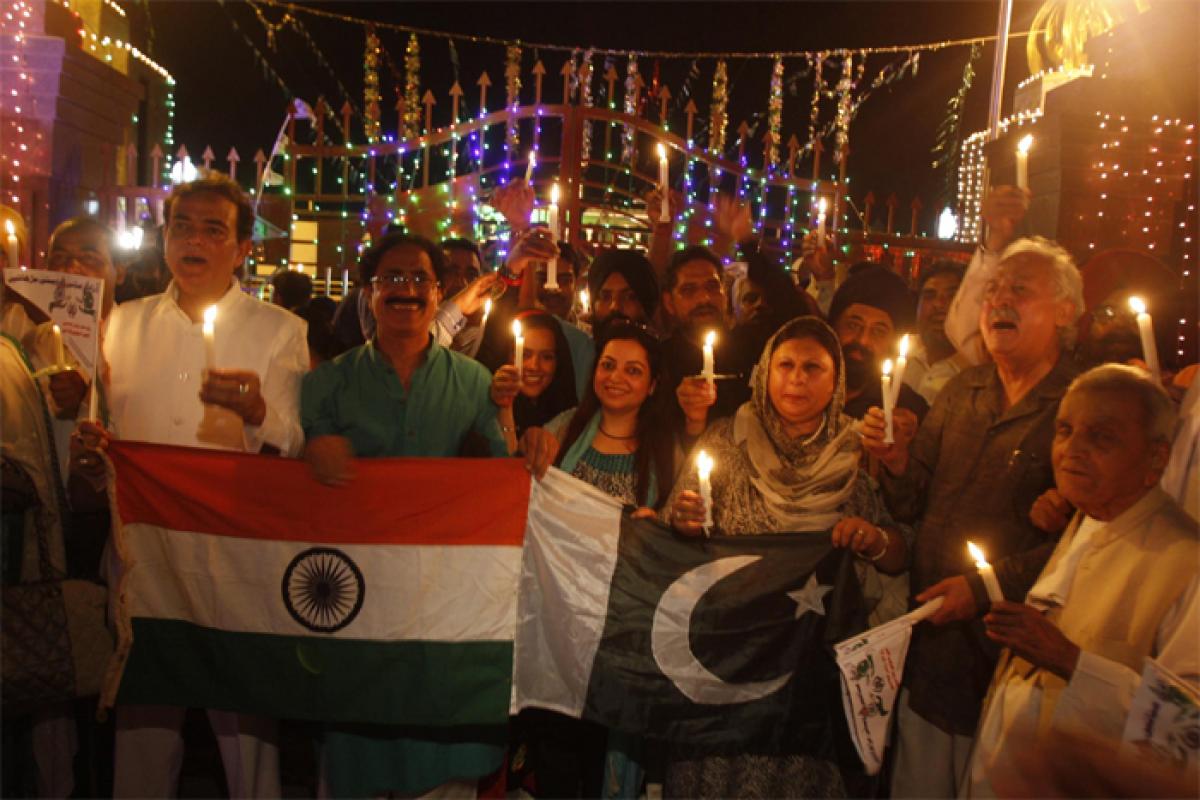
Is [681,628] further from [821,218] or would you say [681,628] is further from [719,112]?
[719,112]

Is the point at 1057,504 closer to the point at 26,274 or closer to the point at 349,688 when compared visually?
the point at 349,688

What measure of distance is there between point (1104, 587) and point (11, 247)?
159 inches

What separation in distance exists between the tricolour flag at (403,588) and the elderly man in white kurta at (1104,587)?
0.85 m

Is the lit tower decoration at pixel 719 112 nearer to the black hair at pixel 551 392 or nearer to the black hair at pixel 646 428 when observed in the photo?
the black hair at pixel 551 392


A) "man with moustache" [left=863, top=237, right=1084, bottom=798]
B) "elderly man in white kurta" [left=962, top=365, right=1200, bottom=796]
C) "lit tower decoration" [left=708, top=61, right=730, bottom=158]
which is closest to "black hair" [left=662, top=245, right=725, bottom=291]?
"man with moustache" [left=863, top=237, right=1084, bottom=798]

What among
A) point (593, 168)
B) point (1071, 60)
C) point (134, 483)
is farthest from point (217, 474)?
point (593, 168)

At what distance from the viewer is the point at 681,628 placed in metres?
3.33

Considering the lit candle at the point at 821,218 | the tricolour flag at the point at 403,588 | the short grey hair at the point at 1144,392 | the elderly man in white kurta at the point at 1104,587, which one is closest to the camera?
the elderly man in white kurta at the point at 1104,587

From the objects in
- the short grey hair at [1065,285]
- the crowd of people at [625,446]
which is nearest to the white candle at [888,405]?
the crowd of people at [625,446]

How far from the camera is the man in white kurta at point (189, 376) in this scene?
137 inches

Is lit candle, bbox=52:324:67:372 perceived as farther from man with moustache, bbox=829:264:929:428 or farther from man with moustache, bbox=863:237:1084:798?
man with moustache, bbox=829:264:929:428

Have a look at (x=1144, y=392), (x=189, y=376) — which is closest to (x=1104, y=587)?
(x=1144, y=392)

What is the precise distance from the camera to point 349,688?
11.1 feet

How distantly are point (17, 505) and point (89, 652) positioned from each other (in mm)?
577
